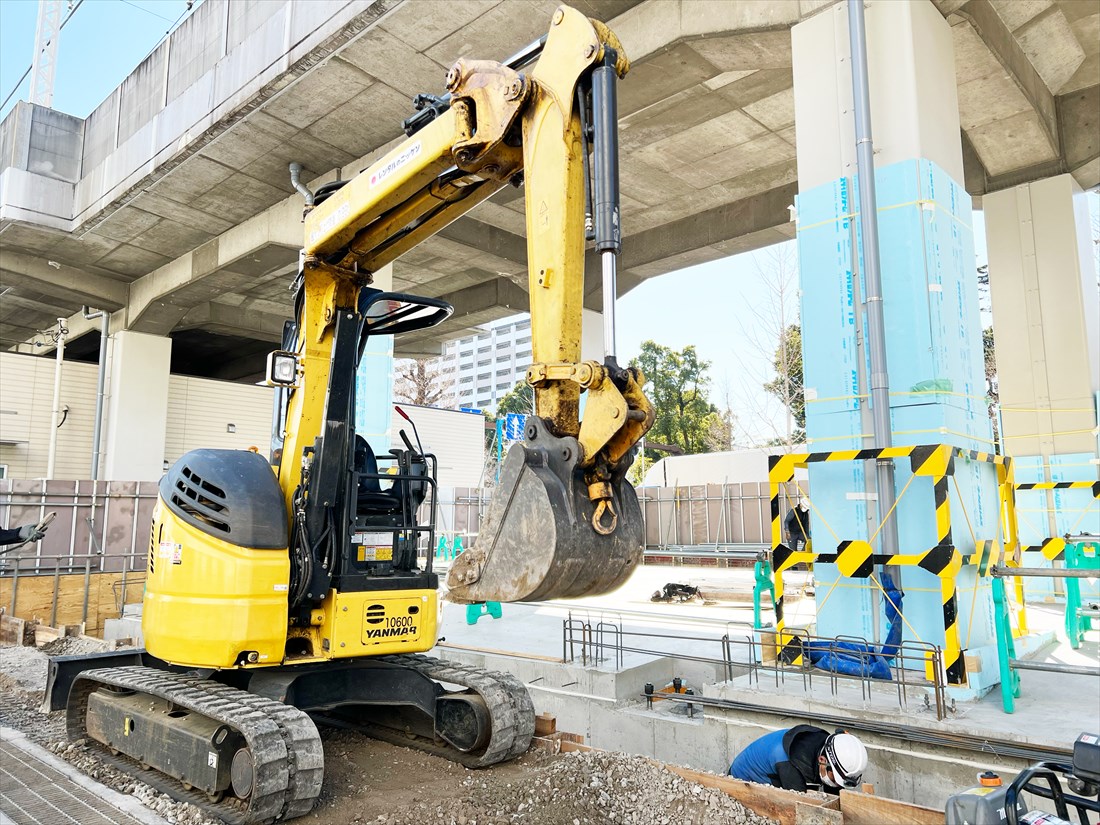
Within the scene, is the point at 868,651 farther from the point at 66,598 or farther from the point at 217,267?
the point at 217,267

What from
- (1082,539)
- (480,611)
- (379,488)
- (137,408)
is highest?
(137,408)

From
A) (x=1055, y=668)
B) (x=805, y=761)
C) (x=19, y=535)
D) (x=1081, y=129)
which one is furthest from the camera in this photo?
(x=1081, y=129)

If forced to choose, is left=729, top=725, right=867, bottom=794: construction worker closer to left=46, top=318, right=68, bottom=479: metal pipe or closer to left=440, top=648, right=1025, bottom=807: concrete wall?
left=440, top=648, right=1025, bottom=807: concrete wall

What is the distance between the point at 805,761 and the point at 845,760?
45 centimetres

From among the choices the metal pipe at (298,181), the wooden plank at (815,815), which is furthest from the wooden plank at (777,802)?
the metal pipe at (298,181)

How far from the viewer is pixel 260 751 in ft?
15.2

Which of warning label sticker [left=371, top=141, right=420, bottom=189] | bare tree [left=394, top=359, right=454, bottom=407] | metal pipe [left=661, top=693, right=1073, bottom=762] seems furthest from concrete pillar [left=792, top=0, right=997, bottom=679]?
bare tree [left=394, top=359, right=454, bottom=407]

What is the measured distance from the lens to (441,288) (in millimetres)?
22453

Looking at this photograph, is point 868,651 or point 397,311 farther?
point 868,651

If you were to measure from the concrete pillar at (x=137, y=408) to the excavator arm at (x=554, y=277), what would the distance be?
1798 cm

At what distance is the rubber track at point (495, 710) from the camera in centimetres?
563

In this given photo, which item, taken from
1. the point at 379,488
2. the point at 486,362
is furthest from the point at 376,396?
the point at 486,362

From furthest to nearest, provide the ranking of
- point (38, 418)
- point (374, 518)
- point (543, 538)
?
point (38, 418), point (374, 518), point (543, 538)

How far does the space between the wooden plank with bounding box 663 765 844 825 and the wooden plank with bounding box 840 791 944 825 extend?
117 millimetres
